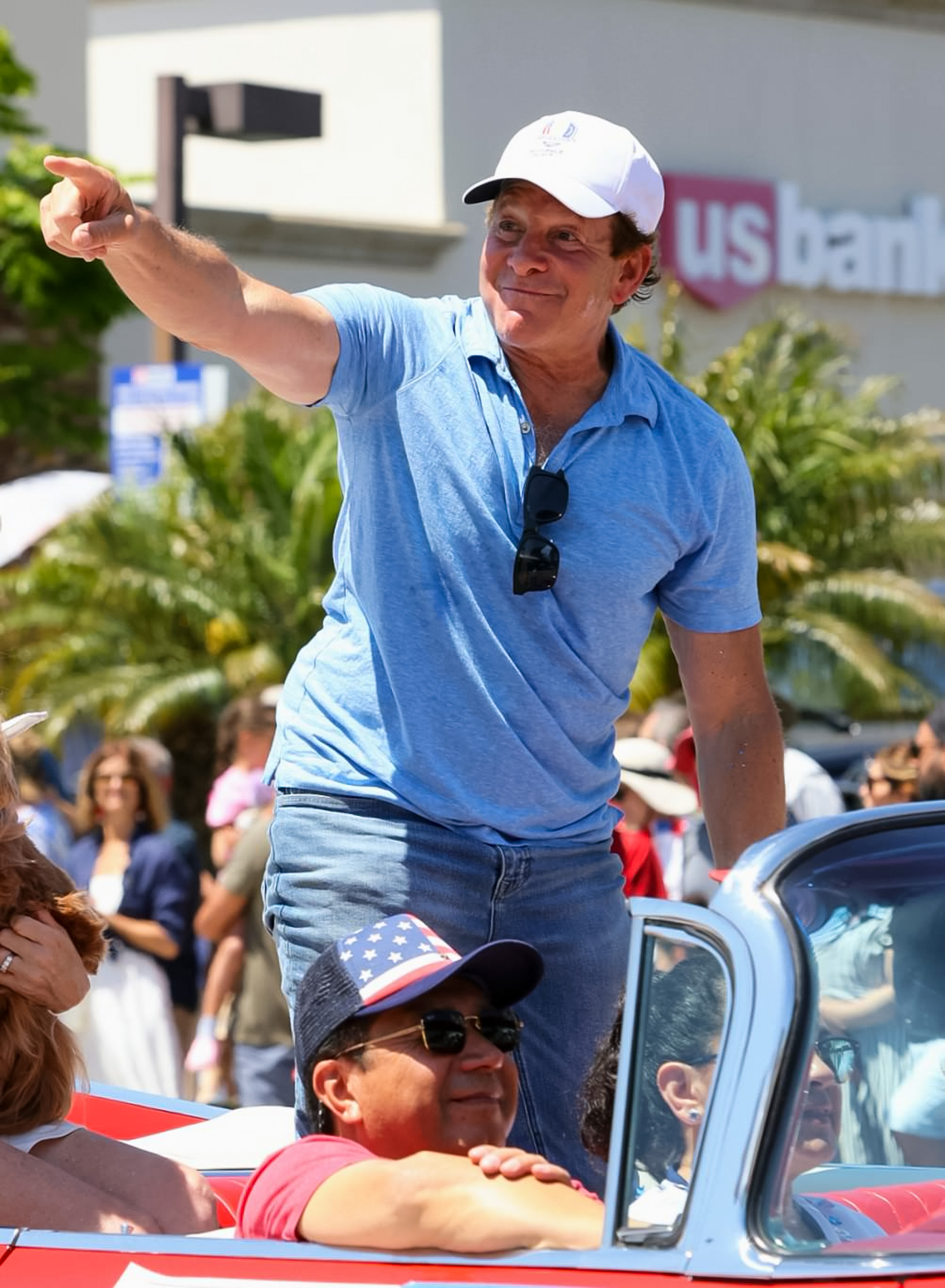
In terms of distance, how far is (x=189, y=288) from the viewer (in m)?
2.92

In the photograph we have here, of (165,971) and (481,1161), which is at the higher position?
(481,1161)

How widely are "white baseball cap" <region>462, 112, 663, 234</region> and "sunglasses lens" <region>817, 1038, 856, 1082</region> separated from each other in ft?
4.30

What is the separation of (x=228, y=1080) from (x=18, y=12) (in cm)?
1627

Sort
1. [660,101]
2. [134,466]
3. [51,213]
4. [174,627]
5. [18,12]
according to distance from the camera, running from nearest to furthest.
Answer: [51,213] < [134,466] < [174,627] < [18,12] < [660,101]

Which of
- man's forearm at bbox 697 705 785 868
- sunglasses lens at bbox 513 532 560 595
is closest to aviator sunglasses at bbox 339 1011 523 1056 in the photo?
sunglasses lens at bbox 513 532 560 595

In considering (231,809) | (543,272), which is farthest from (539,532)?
(231,809)

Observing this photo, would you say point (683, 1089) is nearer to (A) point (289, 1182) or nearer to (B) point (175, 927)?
(A) point (289, 1182)

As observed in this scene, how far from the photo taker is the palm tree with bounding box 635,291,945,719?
16969mm

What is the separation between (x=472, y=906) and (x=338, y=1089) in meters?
0.52

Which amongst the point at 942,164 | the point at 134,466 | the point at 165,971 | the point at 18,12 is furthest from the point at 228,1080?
the point at 942,164

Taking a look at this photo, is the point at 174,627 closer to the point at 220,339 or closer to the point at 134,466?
the point at 134,466

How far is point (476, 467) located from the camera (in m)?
3.14

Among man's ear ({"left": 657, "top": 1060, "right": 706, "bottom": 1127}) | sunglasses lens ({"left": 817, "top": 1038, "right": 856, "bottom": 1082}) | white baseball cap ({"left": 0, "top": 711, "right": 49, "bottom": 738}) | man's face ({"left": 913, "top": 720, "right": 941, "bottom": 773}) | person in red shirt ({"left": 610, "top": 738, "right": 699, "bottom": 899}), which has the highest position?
white baseball cap ({"left": 0, "top": 711, "right": 49, "bottom": 738})

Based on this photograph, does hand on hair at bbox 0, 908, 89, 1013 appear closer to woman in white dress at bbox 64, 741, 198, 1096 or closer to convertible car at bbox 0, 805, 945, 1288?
convertible car at bbox 0, 805, 945, 1288
